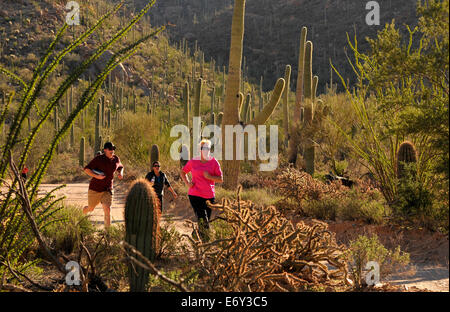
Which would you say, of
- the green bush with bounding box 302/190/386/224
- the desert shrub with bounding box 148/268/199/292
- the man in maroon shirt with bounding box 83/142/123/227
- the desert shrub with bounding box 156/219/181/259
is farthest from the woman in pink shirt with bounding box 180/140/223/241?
the green bush with bounding box 302/190/386/224

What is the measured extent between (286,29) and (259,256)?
50973mm

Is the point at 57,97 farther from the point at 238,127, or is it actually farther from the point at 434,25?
the point at 238,127

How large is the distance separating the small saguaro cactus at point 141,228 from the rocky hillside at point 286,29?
39348mm

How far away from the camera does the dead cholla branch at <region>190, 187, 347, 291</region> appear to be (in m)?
3.86

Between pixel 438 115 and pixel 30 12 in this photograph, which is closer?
pixel 438 115

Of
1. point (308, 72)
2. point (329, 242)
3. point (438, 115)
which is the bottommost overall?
point (329, 242)

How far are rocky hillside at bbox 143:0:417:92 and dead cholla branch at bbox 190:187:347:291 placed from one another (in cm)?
3835

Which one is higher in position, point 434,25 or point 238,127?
point 434,25

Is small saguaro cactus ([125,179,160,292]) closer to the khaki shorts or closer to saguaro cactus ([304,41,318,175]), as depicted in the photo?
the khaki shorts

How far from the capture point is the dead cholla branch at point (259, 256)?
386cm

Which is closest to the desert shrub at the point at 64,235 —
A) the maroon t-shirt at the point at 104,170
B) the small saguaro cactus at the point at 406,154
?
the maroon t-shirt at the point at 104,170

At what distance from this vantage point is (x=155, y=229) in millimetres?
4168

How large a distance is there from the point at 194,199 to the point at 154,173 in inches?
83.5
